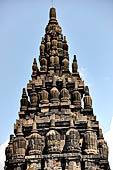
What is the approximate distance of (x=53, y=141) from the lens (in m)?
31.1

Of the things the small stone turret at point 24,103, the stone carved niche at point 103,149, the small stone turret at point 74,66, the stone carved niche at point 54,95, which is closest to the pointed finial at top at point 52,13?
the small stone turret at point 74,66

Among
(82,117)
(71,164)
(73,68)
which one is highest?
(73,68)

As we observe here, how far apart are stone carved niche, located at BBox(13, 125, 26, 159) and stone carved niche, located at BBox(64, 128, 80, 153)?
3.26 m

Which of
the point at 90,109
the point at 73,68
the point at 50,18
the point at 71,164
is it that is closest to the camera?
the point at 71,164

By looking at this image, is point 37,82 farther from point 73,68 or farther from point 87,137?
point 87,137

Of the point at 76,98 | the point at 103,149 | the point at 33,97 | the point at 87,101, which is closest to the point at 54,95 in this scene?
the point at 76,98

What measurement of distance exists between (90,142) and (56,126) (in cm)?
309

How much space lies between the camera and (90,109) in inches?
1372

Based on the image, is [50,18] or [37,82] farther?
[50,18]

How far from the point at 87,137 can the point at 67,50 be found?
433 inches

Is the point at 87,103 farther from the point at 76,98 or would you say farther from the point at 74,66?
the point at 74,66

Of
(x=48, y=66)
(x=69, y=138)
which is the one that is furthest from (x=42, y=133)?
(x=48, y=66)

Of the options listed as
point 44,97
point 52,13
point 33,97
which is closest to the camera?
point 44,97

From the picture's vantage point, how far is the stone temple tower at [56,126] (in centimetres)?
3066
